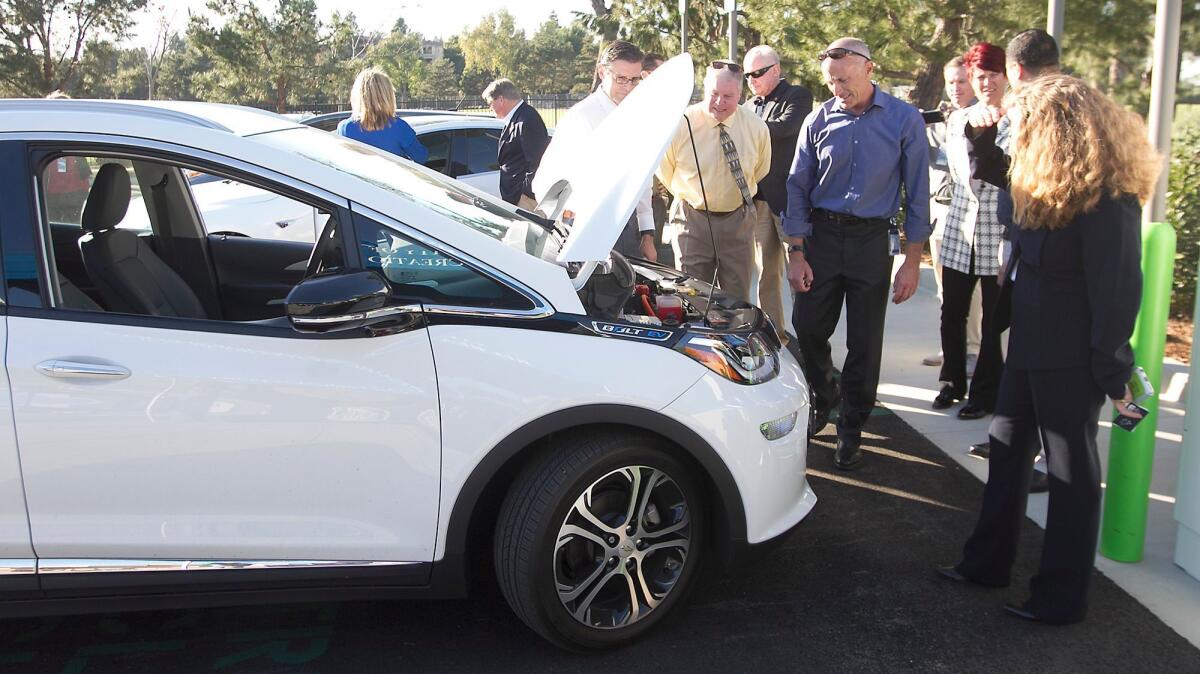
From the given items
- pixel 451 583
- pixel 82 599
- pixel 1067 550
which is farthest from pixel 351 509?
pixel 1067 550

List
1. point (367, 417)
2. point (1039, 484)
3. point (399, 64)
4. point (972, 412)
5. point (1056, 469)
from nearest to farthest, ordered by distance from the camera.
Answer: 1. point (367, 417)
2. point (1056, 469)
3. point (1039, 484)
4. point (972, 412)
5. point (399, 64)

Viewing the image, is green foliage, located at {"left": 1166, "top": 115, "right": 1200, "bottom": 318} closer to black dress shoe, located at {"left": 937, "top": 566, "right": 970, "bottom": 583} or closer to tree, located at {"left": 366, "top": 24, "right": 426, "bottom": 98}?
black dress shoe, located at {"left": 937, "top": 566, "right": 970, "bottom": 583}

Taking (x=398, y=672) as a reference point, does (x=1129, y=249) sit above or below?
above

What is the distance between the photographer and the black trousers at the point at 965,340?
5.35 meters

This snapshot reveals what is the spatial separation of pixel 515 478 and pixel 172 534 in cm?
96

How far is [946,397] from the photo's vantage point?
566cm

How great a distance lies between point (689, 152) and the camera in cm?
559

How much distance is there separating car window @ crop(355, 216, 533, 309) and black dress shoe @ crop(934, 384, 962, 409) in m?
3.39

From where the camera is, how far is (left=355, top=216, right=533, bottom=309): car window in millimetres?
2963

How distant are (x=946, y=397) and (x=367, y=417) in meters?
3.78

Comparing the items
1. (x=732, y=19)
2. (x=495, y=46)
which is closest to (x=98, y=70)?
(x=732, y=19)

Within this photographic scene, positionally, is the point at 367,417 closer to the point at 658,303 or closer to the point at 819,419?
the point at 658,303

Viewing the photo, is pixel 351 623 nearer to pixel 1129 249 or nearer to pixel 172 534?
pixel 172 534

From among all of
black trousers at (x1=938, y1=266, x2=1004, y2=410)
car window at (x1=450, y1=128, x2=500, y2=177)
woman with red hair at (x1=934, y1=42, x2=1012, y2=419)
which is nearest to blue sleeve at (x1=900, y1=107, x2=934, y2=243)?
woman with red hair at (x1=934, y1=42, x2=1012, y2=419)
